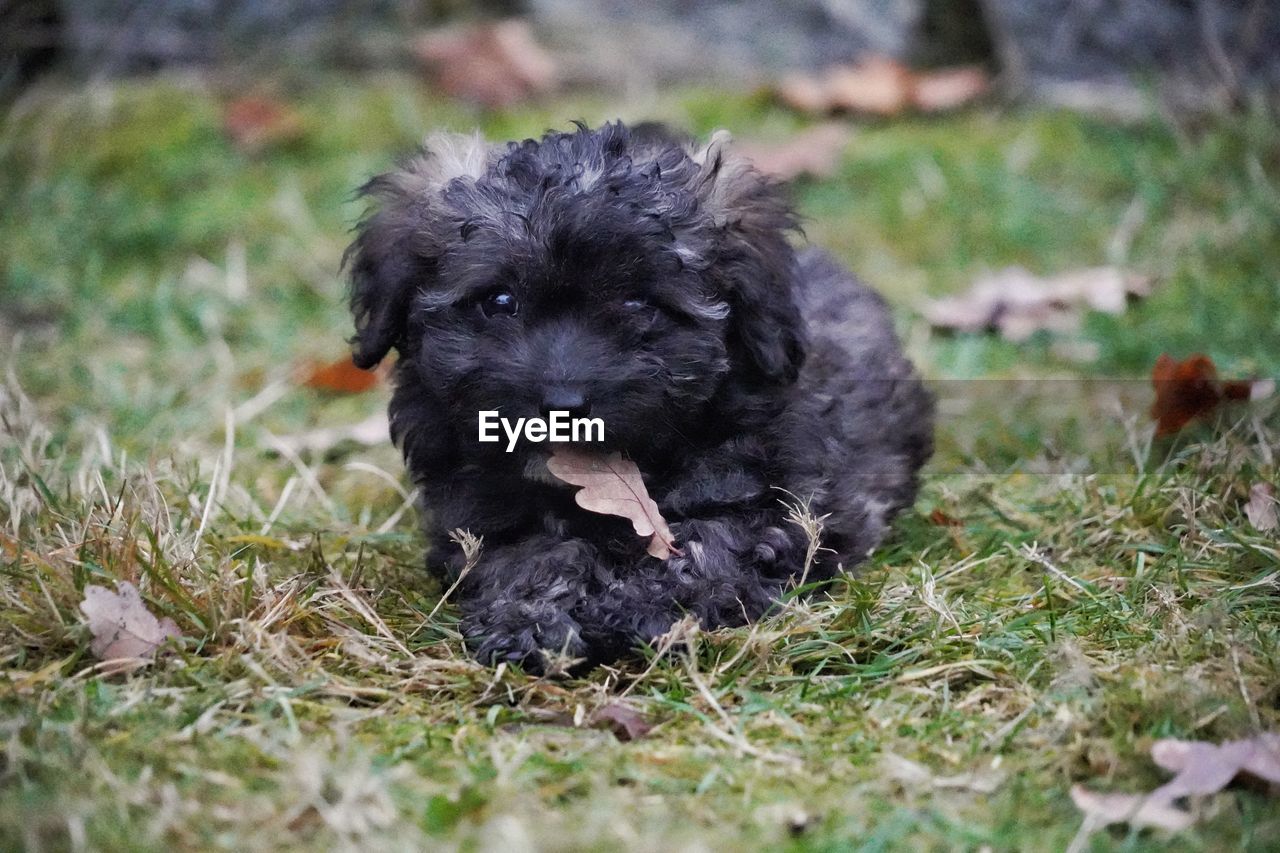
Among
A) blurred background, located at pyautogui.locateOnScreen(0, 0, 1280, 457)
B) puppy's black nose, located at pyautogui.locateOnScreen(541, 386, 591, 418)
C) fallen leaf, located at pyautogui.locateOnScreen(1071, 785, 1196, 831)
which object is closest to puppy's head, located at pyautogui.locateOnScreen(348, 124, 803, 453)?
puppy's black nose, located at pyautogui.locateOnScreen(541, 386, 591, 418)

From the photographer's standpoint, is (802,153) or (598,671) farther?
(802,153)

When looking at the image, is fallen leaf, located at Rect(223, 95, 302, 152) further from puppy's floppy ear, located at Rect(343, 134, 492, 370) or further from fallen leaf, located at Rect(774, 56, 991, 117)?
puppy's floppy ear, located at Rect(343, 134, 492, 370)

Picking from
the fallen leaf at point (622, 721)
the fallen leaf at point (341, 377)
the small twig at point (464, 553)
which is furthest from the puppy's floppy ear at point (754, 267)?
the fallen leaf at point (341, 377)

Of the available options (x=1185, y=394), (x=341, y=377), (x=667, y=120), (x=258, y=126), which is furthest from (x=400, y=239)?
(x=258, y=126)

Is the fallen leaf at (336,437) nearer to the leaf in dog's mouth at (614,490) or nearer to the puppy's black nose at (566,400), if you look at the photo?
the leaf in dog's mouth at (614,490)

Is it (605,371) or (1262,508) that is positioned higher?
(605,371)

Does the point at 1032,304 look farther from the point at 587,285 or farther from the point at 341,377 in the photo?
the point at 587,285
